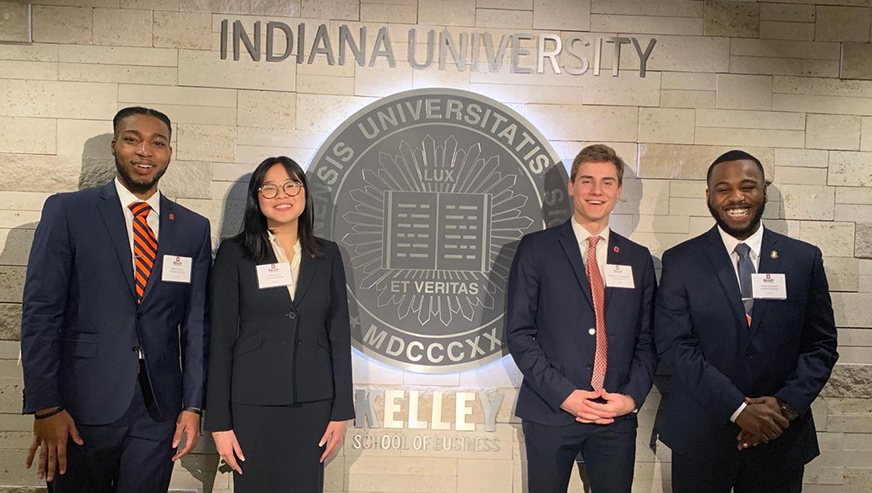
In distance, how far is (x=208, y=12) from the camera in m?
3.03

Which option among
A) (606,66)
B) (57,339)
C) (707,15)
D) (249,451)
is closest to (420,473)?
(249,451)

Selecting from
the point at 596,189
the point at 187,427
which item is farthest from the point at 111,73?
the point at 596,189

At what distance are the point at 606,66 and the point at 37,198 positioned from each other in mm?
2663

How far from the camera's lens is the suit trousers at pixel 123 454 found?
229cm

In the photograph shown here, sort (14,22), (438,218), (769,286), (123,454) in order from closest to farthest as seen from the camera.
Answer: (123,454), (769,286), (14,22), (438,218)

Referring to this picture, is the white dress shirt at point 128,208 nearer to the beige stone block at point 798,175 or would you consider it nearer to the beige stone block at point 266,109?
the beige stone block at point 266,109

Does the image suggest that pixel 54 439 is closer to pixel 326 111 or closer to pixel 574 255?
pixel 326 111

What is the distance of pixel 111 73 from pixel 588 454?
2614 mm

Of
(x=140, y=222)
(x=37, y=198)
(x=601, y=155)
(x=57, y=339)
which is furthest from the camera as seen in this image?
(x=37, y=198)

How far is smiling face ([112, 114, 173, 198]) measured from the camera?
8.02 feet

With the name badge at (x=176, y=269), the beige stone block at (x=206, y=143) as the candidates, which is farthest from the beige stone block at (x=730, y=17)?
the name badge at (x=176, y=269)

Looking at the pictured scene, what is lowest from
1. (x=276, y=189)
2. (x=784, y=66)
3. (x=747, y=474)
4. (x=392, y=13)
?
(x=747, y=474)

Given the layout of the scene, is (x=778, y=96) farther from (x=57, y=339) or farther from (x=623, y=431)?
(x=57, y=339)

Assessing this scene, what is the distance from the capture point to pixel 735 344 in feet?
8.27
